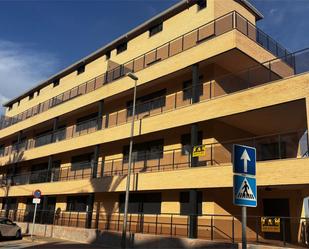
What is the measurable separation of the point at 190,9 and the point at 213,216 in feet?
45.3

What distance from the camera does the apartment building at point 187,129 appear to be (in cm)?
1859

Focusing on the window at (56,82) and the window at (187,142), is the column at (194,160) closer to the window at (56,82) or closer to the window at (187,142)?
the window at (187,142)

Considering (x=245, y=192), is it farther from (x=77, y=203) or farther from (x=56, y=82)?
(x=56, y=82)

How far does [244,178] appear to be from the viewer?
723cm

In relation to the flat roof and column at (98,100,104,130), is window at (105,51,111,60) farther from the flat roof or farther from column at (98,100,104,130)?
column at (98,100,104,130)

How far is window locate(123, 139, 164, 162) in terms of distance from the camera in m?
24.5

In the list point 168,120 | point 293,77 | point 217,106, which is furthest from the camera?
point 168,120

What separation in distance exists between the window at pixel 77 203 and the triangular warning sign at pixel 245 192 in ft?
78.7

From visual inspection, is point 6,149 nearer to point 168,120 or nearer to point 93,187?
point 93,187

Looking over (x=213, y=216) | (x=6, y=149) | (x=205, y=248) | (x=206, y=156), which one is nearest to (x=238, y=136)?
(x=206, y=156)

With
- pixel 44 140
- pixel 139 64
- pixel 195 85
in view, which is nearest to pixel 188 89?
pixel 195 85

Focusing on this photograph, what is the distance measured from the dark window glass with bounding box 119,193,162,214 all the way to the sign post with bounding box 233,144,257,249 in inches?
653

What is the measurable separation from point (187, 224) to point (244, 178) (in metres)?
14.1

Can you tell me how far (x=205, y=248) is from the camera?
57.5 ft
